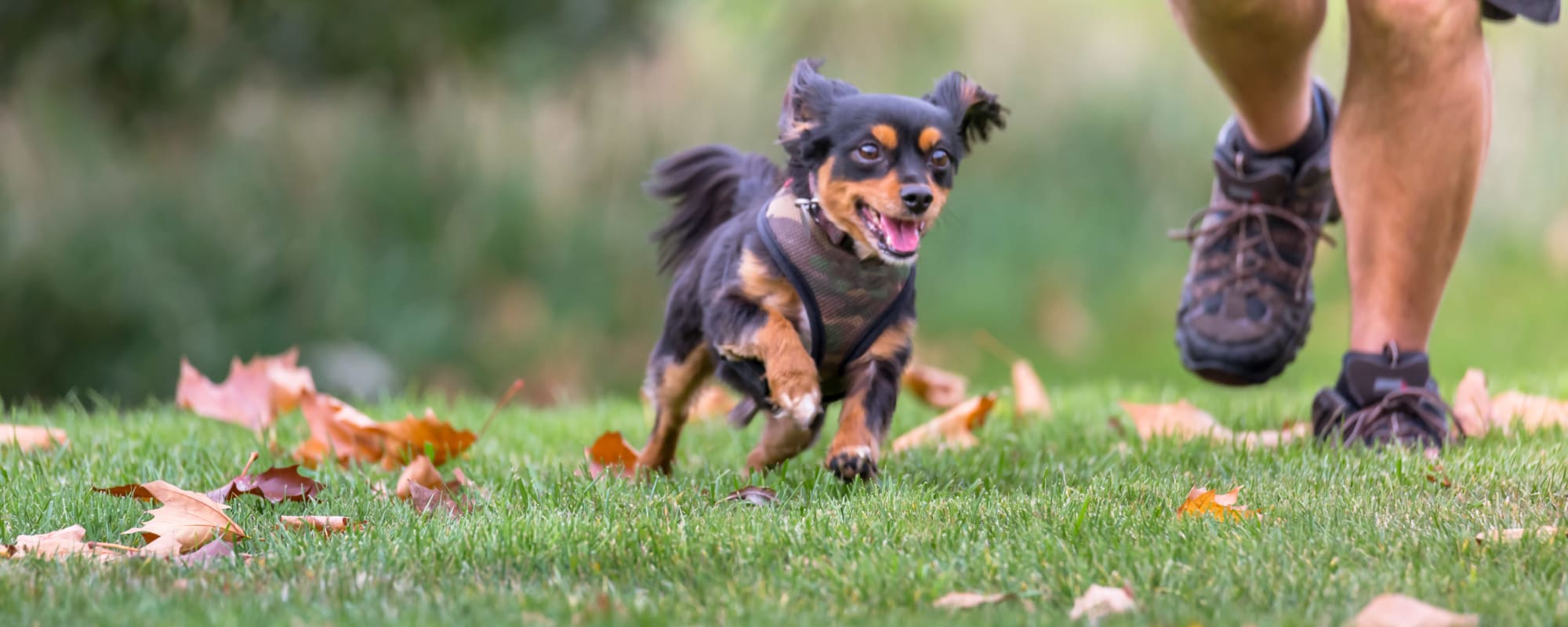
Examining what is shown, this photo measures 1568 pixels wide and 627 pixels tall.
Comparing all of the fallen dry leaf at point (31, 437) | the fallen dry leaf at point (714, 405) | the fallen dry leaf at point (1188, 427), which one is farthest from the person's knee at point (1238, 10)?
the fallen dry leaf at point (31, 437)

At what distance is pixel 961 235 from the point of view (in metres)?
7.64

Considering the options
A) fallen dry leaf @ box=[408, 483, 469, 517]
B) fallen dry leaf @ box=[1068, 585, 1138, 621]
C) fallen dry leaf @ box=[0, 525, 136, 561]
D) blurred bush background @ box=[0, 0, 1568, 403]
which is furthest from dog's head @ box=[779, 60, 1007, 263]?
blurred bush background @ box=[0, 0, 1568, 403]

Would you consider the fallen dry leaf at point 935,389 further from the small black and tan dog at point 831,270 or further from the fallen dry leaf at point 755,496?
the fallen dry leaf at point 755,496

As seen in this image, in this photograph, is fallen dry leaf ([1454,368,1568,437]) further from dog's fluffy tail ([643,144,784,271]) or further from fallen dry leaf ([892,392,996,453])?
dog's fluffy tail ([643,144,784,271])

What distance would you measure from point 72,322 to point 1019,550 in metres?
5.78

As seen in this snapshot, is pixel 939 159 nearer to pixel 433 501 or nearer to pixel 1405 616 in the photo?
pixel 433 501

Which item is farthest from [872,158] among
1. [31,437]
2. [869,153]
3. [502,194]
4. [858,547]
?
[502,194]

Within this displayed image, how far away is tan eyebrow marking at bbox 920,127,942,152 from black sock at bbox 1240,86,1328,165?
1.26 m

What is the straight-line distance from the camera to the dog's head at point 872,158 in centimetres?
288

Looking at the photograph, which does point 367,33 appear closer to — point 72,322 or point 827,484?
point 72,322

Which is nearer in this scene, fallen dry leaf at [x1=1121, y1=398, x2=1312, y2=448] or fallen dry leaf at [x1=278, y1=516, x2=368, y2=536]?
fallen dry leaf at [x1=278, y1=516, x2=368, y2=536]

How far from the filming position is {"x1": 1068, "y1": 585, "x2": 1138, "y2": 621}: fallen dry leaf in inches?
77.2

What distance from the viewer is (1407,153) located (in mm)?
3266

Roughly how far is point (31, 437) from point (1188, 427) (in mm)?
2762
